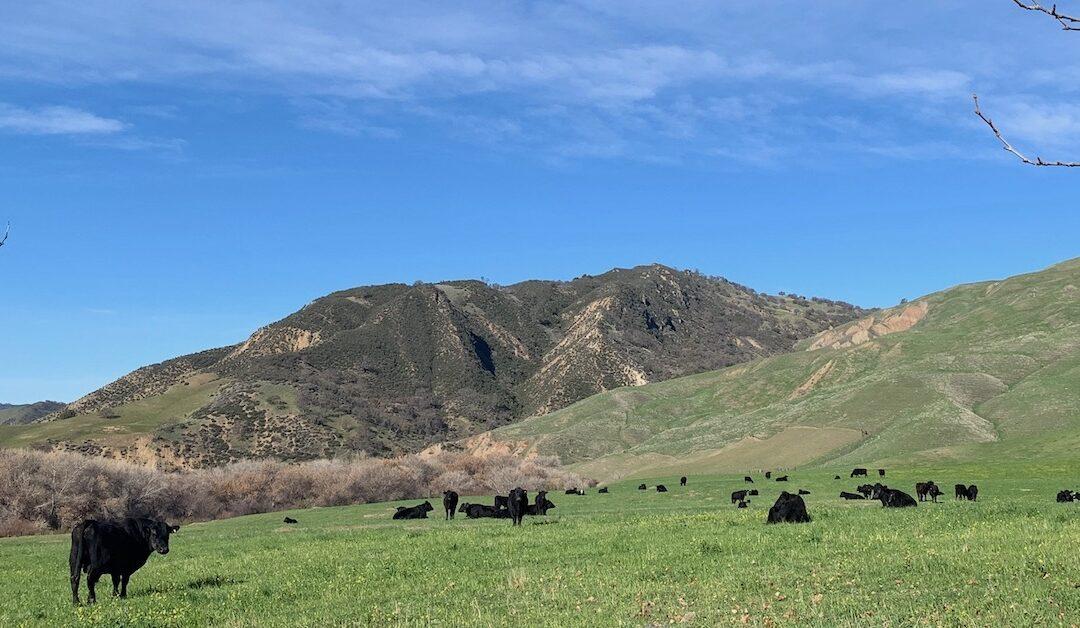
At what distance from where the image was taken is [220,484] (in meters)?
80.4

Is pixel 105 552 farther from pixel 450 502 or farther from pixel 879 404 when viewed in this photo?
pixel 879 404

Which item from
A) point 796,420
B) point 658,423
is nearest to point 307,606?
point 796,420

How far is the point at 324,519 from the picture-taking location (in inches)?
2074

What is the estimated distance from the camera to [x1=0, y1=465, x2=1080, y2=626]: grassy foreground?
14.1 meters

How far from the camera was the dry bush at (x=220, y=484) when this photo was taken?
210 ft

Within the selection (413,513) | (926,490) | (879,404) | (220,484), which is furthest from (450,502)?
(879,404)

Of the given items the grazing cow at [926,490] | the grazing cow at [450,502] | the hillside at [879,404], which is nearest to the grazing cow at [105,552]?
the grazing cow at [450,502]

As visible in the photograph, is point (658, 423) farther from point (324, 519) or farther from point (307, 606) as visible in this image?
point (307, 606)

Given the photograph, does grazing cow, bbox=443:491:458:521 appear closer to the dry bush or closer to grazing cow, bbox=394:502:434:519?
grazing cow, bbox=394:502:434:519

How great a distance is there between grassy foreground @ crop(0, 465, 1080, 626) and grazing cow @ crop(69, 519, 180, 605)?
58 centimetres

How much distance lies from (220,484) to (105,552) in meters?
65.6

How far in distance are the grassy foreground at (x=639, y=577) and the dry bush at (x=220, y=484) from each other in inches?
1312

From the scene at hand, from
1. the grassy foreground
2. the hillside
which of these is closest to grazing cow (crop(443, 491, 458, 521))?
the grassy foreground

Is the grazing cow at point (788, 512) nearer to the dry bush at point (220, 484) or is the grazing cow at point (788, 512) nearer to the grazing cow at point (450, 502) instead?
the grazing cow at point (450, 502)
